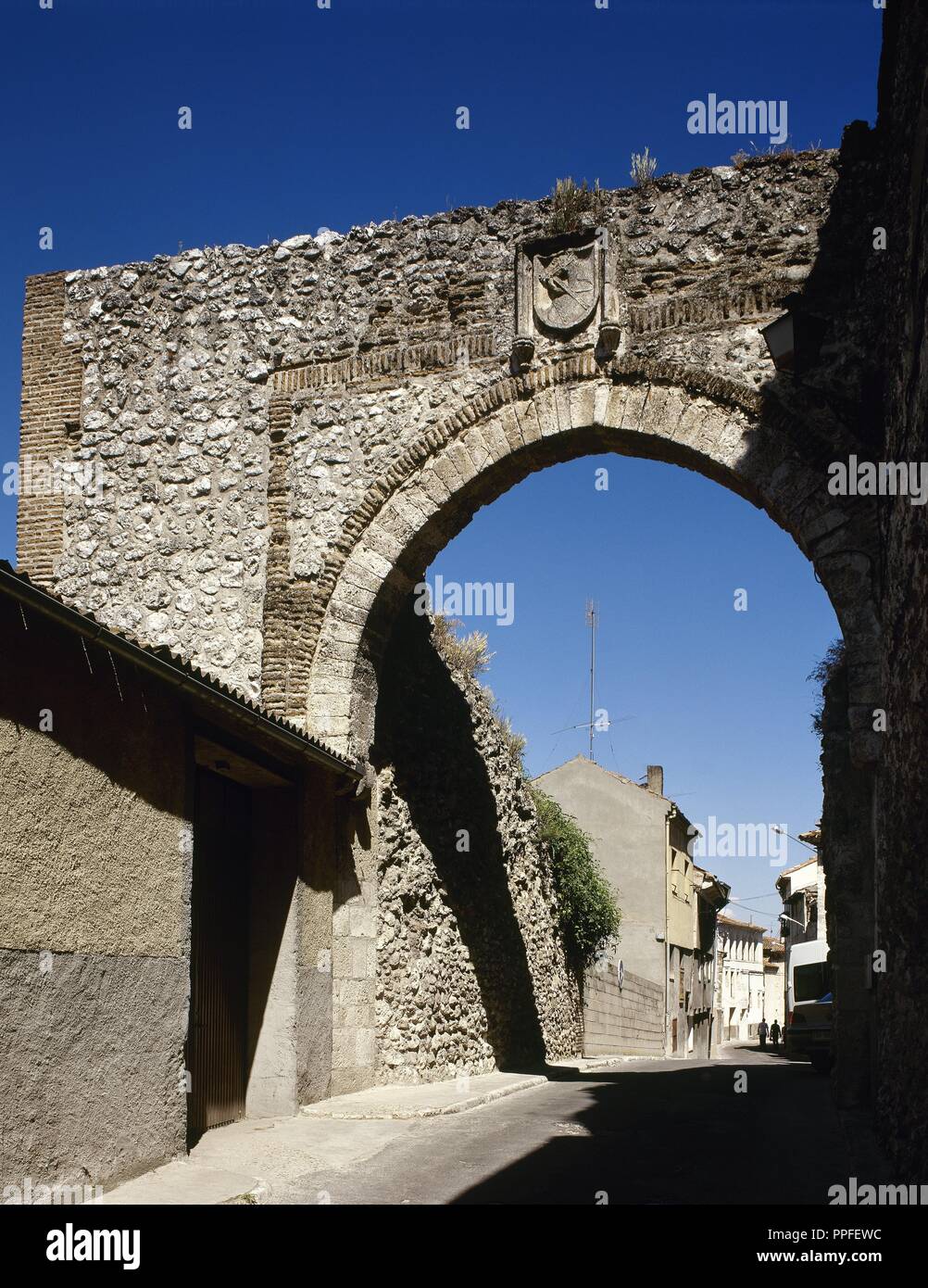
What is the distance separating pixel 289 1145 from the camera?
6914mm

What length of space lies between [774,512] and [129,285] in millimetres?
6098

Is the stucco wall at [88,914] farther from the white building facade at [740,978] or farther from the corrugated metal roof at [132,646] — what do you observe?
the white building facade at [740,978]

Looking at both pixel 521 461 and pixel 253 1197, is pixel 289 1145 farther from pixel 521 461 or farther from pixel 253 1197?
pixel 521 461

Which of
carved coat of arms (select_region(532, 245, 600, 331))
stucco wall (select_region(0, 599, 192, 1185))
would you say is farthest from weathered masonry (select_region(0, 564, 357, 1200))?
carved coat of arms (select_region(532, 245, 600, 331))

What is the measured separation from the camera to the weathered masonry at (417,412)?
8.86m

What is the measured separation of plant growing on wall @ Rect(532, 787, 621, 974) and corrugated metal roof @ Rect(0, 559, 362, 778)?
9915 mm

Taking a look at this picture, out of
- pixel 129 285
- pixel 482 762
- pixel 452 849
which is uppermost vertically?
pixel 129 285

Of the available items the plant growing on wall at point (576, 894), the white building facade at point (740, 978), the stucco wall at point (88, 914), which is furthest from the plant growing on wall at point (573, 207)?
the white building facade at point (740, 978)

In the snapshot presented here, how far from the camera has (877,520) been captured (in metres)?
8.30

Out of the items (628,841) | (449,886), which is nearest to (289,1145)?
(449,886)

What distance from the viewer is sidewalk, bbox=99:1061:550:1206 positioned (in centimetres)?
559

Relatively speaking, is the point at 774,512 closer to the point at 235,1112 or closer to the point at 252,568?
the point at 252,568

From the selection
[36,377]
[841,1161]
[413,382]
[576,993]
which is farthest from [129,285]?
[576,993]

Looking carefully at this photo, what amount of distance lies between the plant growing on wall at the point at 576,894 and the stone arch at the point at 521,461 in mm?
7844
